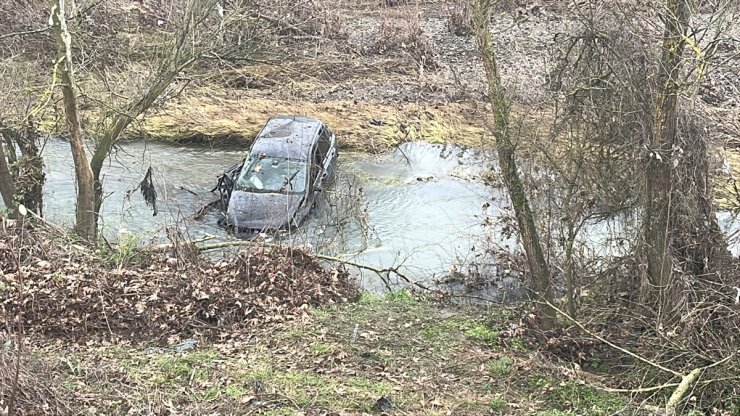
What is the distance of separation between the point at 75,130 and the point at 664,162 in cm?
882

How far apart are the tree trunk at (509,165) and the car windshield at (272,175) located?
631 cm

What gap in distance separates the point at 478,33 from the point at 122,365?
17.8 ft

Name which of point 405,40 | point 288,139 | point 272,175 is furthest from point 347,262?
point 405,40

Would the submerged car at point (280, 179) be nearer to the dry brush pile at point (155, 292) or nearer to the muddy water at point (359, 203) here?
the muddy water at point (359, 203)

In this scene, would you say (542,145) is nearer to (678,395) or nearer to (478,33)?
(478,33)

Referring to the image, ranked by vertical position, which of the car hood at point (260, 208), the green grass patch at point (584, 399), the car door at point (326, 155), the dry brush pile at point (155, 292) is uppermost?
the car door at point (326, 155)

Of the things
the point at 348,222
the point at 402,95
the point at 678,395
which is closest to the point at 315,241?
the point at 348,222

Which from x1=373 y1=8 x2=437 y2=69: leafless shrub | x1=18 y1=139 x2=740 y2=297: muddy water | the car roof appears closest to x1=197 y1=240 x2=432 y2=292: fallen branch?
x1=18 y1=139 x2=740 y2=297: muddy water

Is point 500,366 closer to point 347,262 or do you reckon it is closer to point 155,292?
point 347,262

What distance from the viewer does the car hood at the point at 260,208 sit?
13891 millimetres

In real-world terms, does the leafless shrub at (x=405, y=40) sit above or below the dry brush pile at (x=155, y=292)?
above

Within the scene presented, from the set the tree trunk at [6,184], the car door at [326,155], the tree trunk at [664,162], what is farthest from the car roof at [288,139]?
the tree trunk at [664,162]

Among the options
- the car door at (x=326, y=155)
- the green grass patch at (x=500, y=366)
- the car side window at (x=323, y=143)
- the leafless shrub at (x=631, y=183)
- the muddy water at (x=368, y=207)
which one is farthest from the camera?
the car side window at (x=323, y=143)

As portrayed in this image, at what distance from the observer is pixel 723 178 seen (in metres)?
9.55
